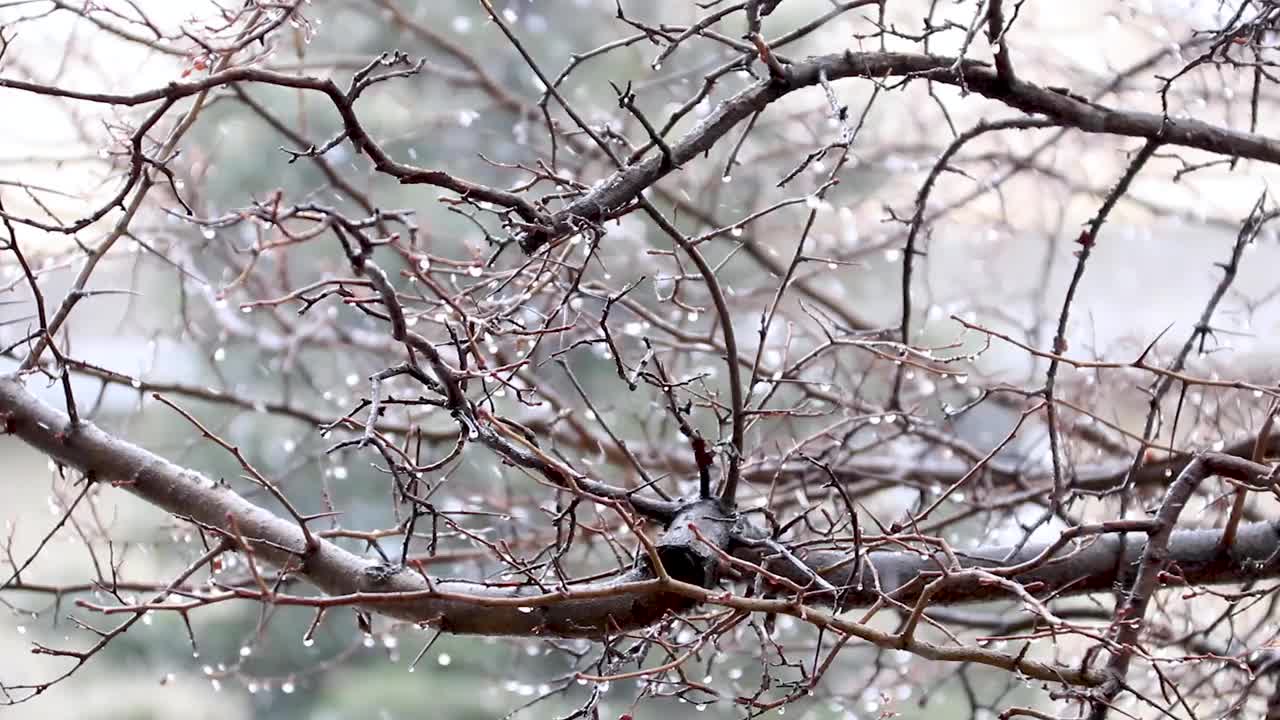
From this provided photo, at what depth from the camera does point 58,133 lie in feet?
5.42

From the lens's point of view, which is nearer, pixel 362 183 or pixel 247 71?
pixel 247 71

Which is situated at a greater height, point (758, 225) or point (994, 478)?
point (758, 225)

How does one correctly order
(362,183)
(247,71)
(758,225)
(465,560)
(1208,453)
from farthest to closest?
1. (362,183)
2. (758,225)
3. (465,560)
4. (1208,453)
5. (247,71)

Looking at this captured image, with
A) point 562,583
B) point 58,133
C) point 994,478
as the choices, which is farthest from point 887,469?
point 58,133

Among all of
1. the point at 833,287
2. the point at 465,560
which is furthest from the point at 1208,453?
the point at 833,287

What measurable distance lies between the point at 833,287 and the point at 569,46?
59 cm

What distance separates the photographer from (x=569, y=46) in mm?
1959

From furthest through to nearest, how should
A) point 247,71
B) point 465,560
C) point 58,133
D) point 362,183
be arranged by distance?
point 362,183
point 58,133
point 465,560
point 247,71

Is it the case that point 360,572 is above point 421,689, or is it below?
below

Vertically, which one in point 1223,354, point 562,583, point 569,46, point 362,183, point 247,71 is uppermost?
point 569,46

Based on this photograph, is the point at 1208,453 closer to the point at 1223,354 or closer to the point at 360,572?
the point at 360,572

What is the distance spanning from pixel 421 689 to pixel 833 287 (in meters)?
0.96

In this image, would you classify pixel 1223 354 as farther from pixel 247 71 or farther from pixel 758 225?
pixel 247 71

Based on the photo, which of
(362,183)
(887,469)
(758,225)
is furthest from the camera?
(362,183)
